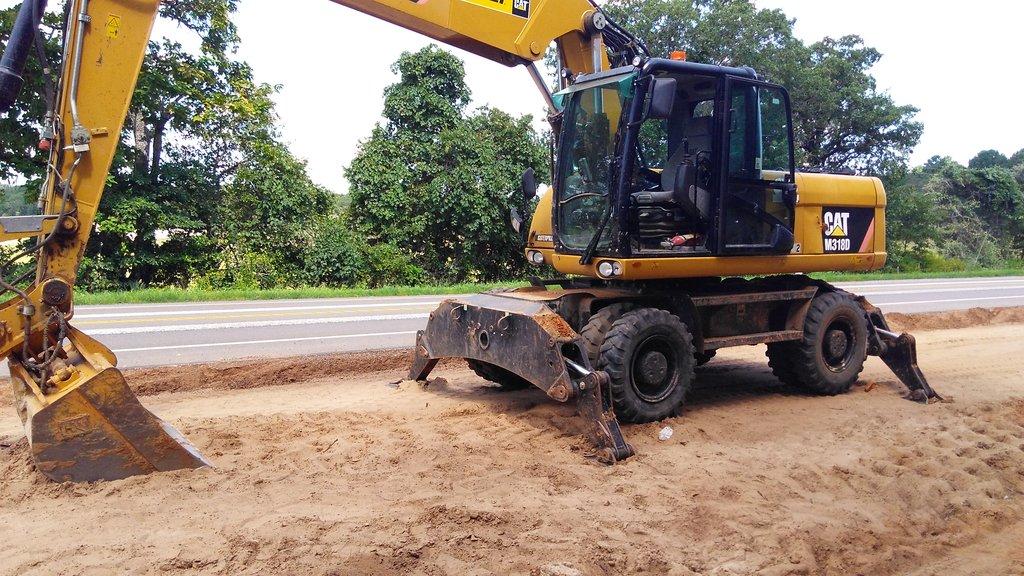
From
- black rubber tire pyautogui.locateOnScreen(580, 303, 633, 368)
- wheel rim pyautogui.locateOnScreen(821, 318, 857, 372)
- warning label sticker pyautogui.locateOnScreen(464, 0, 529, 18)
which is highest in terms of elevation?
warning label sticker pyautogui.locateOnScreen(464, 0, 529, 18)

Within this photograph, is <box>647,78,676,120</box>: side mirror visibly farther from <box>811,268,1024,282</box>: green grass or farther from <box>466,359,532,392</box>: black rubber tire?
Result: <box>811,268,1024,282</box>: green grass

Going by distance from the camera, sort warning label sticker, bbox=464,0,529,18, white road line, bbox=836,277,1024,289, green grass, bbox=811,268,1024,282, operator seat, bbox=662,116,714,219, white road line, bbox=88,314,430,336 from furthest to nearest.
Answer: green grass, bbox=811,268,1024,282, white road line, bbox=836,277,1024,289, white road line, bbox=88,314,430,336, operator seat, bbox=662,116,714,219, warning label sticker, bbox=464,0,529,18

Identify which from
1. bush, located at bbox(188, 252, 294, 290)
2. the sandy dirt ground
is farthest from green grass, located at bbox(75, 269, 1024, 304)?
the sandy dirt ground

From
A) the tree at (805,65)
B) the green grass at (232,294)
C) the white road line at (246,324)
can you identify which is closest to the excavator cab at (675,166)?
the white road line at (246,324)

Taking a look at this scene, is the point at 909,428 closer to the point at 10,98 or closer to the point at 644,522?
the point at 644,522

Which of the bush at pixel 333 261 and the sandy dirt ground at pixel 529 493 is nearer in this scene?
the sandy dirt ground at pixel 529 493

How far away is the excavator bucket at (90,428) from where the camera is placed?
4.55 metres

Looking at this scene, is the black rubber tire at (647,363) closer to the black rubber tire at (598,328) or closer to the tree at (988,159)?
the black rubber tire at (598,328)

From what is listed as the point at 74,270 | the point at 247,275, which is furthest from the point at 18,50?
the point at 247,275

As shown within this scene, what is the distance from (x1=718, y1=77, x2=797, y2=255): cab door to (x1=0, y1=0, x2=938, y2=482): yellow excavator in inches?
0.7

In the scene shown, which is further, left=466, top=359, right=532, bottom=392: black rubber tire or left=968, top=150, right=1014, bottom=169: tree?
left=968, top=150, right=1014, bottom=169: tree

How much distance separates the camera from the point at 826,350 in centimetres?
802

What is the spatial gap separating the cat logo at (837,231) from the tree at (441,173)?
1401cm

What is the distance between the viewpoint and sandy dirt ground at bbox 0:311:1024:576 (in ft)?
13.3
